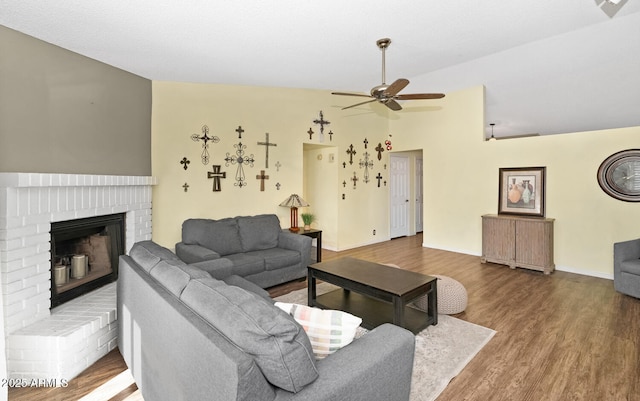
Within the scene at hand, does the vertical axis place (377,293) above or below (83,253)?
below

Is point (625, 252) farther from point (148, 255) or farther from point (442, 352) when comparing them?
point (148, 255)

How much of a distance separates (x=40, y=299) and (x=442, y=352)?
3270 millimetres

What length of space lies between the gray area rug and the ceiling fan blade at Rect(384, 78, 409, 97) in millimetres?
2318

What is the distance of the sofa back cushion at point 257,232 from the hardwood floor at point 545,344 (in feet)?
2.32

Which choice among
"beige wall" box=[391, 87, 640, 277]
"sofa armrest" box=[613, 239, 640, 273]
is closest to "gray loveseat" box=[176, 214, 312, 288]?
"beige wall" box=[391, 87, 640, 277]

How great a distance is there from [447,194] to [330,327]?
18.2 feet

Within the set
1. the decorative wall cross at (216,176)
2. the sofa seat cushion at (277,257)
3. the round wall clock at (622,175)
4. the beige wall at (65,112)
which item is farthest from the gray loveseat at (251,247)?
the round wall clock at (622,175)

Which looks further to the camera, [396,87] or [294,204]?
[294,204]

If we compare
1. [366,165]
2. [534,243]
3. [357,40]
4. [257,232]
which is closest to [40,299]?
[257,232]

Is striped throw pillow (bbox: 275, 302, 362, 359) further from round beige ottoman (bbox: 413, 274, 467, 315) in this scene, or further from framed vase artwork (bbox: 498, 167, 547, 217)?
framed vase artwork (bbox: 498, 167, 547, 217)

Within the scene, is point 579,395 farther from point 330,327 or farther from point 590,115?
point 590,115

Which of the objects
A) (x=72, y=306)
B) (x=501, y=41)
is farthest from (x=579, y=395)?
(x=72, y=306)

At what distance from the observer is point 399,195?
7.84 m

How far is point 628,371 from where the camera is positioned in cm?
232
